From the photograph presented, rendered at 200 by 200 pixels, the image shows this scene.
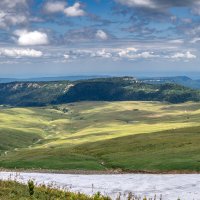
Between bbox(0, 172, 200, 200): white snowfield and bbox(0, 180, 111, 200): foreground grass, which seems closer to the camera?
bbox(0, 180, 111, 200): foreground grass

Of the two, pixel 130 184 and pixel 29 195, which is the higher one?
pixel 29 195

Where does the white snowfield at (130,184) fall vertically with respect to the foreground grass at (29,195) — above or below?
below

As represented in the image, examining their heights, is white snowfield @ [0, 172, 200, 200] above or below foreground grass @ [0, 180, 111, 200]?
below

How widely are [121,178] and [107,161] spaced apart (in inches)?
1034

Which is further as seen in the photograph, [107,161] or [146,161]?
[107,161]

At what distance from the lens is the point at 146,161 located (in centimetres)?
8031

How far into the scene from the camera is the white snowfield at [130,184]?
49.7 metres

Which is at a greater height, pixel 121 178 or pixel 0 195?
pixel 0 195

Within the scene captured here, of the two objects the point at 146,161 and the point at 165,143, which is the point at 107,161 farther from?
the point at 165,143

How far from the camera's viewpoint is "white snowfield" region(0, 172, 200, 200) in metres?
49.7

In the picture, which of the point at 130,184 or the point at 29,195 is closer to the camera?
the point at 29,195

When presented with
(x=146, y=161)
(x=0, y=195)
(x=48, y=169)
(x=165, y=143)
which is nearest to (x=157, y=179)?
(x=146, y=161)

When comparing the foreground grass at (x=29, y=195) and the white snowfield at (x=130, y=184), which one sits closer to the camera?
the foreground grass at (x=29, y=195)

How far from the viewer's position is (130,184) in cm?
5725
